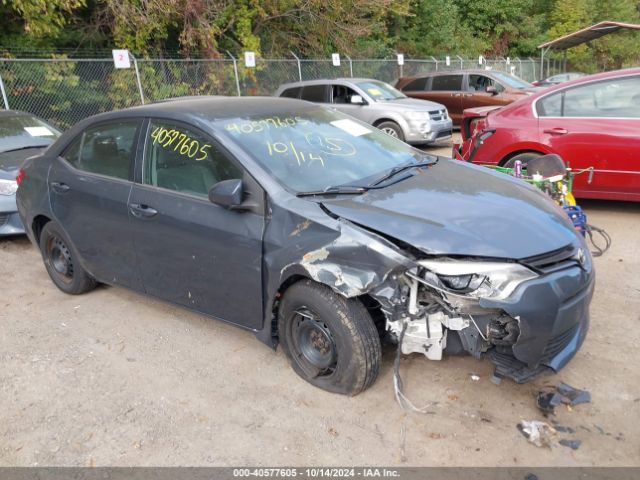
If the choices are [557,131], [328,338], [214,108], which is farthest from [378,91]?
[328,338]

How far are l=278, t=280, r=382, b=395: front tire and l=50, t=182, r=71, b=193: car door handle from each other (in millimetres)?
2267

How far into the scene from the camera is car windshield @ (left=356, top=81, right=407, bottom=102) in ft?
39.3

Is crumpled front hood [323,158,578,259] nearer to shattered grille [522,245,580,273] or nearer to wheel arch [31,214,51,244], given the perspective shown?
shattered grille [522,245,580,273]

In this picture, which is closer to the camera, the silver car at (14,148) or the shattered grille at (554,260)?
the shattered grille at (554,260)

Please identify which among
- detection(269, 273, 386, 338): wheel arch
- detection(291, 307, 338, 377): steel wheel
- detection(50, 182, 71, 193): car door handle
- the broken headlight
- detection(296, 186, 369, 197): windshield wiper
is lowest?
detection(291, 307, 338, 377): steel wheel

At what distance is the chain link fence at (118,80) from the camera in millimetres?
11078

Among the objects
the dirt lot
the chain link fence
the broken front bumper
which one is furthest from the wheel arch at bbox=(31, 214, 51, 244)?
the chain link fence

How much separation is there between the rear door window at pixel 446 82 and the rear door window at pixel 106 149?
11.5 m

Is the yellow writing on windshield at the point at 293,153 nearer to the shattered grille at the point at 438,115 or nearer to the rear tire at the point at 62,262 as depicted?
the rear tire at the point at 62,262

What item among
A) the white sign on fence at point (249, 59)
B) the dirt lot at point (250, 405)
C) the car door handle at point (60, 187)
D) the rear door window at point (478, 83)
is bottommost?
the dirt lot at point (250, 405)

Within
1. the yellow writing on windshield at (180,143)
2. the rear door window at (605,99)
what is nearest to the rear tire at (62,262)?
the yellow writing on windshield at (180,143)

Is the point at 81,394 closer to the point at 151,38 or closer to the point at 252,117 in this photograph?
the point at 252,117

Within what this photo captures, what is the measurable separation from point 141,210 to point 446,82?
481 inches

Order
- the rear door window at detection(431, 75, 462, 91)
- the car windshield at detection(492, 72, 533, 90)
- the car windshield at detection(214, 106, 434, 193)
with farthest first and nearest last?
the rear door window at detection(431, 75, 462, 91), the car windshield at detection(492, 72, 533, 90), the car windshield at detection(214, 106, 434, 193)
